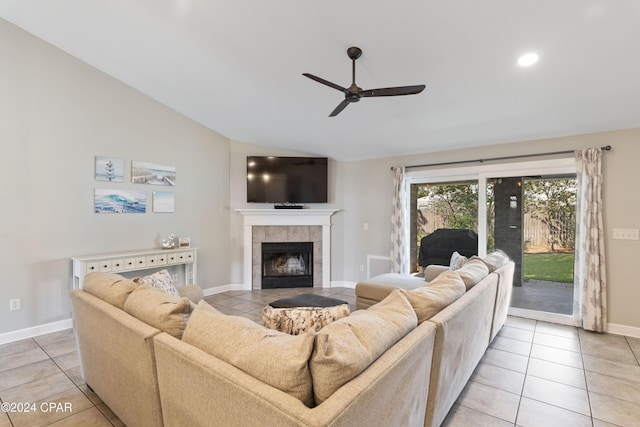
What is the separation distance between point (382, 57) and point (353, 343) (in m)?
2.57

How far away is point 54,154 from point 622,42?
18.4ft

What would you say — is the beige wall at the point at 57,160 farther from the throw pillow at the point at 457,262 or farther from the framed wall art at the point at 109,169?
the throw pillow at the point at 457,262

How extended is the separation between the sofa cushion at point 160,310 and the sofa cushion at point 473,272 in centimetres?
205

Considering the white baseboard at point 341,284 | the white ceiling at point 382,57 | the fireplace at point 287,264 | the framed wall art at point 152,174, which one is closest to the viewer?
the white ceiling at point 382,57

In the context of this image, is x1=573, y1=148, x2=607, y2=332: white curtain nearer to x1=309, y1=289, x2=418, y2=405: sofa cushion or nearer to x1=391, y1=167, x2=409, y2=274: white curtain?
x1=391, y1=167, x2=409, y2=274: white curtain

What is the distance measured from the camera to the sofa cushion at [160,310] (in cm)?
159

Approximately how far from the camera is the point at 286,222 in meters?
5.61

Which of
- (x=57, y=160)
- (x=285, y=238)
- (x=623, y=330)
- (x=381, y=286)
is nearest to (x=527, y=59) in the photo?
(x=381, y=286)

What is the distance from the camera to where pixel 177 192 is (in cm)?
473

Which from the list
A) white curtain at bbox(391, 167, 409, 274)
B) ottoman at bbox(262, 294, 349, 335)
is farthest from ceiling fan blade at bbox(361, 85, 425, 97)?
white curtain at bbox(391, 167, 409, 274)

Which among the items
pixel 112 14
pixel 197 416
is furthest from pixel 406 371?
pixel 112 14

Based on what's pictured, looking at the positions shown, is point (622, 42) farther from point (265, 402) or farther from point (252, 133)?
point (252, 133)

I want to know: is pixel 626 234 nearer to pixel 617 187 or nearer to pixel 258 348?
pixel 617 187

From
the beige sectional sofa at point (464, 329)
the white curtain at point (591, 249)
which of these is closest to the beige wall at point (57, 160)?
the beige sectional sofa at point (464, 329)
